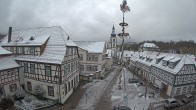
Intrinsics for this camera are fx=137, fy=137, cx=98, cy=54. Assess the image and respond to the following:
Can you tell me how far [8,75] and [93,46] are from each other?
957 inches

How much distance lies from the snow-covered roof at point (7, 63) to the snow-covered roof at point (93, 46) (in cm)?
2010

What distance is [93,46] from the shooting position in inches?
1654

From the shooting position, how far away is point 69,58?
2484cm

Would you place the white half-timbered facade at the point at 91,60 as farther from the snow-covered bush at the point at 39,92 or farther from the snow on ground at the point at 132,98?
the snow-covered bush at the point at 39,92

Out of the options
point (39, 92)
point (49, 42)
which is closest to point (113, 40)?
point (49, 42)

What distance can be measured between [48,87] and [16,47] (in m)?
11.2

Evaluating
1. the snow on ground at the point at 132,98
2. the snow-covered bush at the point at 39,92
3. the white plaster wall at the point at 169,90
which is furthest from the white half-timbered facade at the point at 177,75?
the snow-covered bush at the point at 39,92

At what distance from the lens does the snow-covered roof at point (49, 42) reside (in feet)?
72.0

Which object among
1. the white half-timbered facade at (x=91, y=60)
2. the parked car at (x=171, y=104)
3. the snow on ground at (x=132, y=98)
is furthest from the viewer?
the white half-timbered facade at (x=91, y=60)

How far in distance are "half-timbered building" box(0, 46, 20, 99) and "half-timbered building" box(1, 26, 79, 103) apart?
3.61 ft

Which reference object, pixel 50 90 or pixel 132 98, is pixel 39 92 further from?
pixel 132 98

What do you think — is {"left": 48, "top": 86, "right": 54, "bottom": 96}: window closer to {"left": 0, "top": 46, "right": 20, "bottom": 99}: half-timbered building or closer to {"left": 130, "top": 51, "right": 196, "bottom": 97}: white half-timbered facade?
{"left": 0, "top": 46, "right": 20, "bottom": 99}: half-timbered building

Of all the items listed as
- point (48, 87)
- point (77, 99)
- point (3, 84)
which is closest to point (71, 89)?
point (77, 99)

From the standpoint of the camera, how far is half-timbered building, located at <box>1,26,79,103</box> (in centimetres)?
2166
